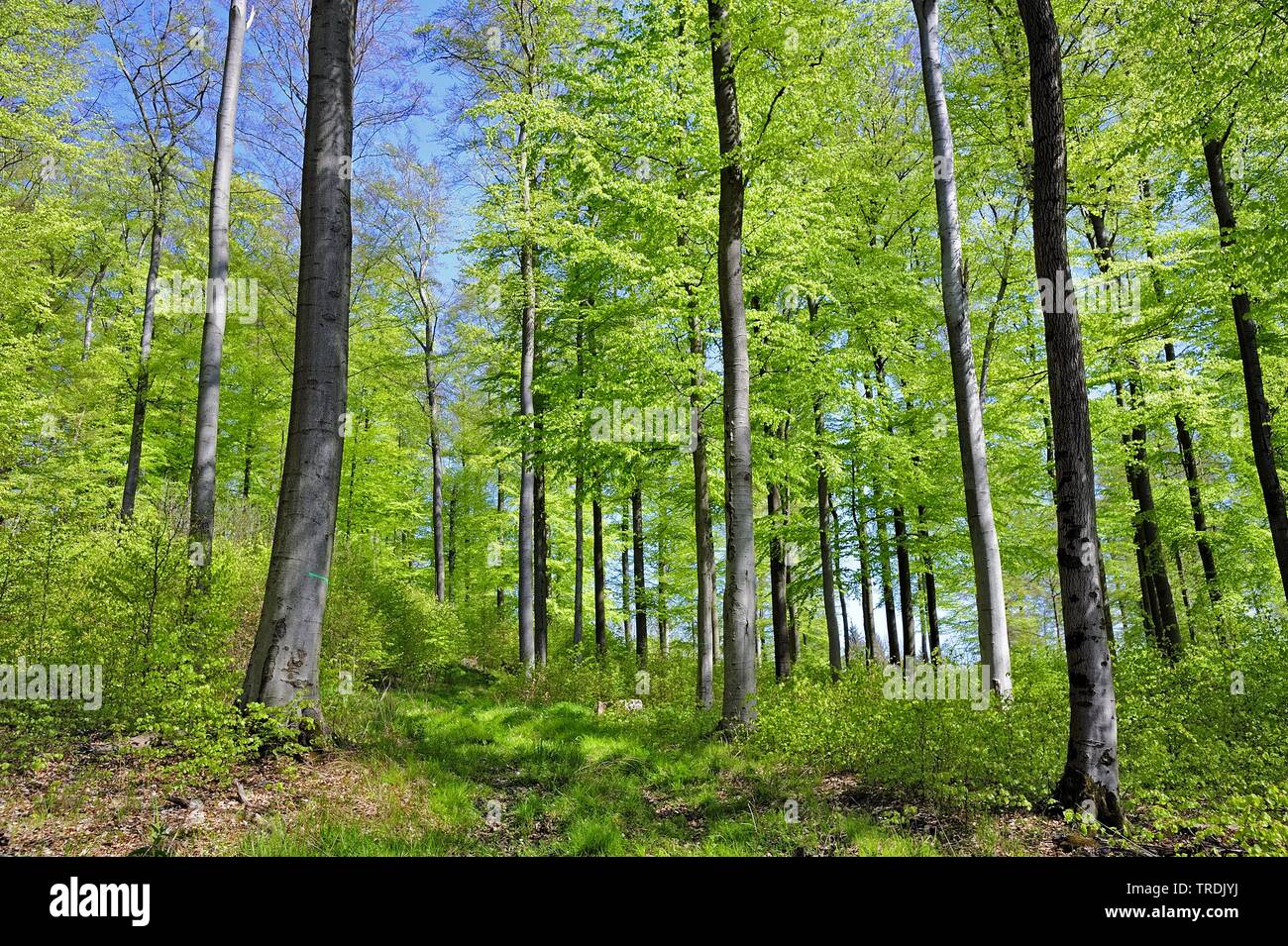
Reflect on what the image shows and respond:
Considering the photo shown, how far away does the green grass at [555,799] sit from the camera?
14.9ft

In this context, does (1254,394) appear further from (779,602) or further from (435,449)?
(435,449)

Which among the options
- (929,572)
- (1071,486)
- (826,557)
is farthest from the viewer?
(929,572)

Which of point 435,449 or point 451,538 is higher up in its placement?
point 435,449

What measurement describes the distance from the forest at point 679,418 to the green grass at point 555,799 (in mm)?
64

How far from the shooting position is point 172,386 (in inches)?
731

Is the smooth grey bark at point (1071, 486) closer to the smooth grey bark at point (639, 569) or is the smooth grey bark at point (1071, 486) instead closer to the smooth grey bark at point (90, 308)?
the smooth grey bark at point (639, 569)

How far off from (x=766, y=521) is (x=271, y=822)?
11.5m

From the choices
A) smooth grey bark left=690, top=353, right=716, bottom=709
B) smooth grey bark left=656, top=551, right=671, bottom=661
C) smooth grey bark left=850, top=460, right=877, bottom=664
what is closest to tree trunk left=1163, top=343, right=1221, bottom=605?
smooth grey bark left=850, top=460, right=877, bottom=664

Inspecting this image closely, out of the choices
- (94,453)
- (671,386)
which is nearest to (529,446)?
(671,386)

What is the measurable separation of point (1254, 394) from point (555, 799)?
1109 centimetres

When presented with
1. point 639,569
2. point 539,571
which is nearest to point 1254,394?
point 539,571

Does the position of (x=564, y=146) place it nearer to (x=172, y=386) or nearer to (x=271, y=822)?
(x=271, y=822)

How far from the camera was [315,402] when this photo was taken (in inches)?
228

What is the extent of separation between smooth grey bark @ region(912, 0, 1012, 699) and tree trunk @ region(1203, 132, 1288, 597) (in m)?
3.52
